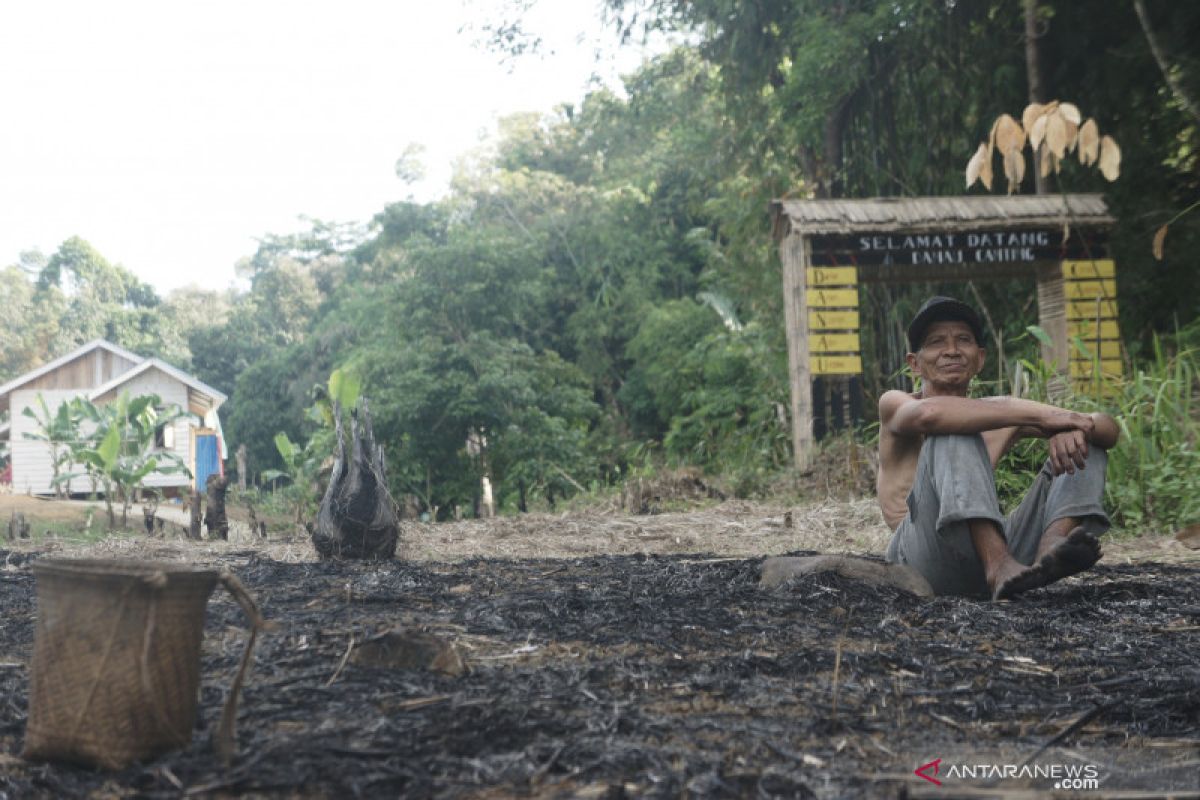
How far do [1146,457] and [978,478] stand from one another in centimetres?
335

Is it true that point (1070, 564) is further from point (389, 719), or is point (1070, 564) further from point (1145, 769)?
point (389, 719)

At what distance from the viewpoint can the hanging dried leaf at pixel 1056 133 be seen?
486 cm

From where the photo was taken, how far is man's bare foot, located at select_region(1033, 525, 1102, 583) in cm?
345

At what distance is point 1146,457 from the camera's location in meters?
6.46

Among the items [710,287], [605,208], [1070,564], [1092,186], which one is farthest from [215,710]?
[605,208]

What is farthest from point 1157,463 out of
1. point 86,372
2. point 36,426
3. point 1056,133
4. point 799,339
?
point 86,372

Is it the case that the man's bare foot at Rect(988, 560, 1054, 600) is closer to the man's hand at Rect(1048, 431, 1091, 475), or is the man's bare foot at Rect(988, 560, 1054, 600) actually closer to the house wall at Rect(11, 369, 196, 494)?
the man's hand at Rect(1048, 431, 1091, 475)

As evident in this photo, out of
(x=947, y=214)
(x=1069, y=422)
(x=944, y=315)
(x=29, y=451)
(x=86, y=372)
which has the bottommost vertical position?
(x=1069, y=422)

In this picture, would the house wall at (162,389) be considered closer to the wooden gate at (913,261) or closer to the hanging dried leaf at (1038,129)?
the wooden gate at (913,261)

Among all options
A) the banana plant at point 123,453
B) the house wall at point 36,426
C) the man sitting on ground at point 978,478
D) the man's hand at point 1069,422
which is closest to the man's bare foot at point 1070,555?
the man sitting on ground at point 978,478

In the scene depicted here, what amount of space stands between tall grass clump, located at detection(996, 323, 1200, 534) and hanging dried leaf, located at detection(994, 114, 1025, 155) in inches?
85.2

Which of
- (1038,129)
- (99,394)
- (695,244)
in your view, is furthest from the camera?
(99,394)
